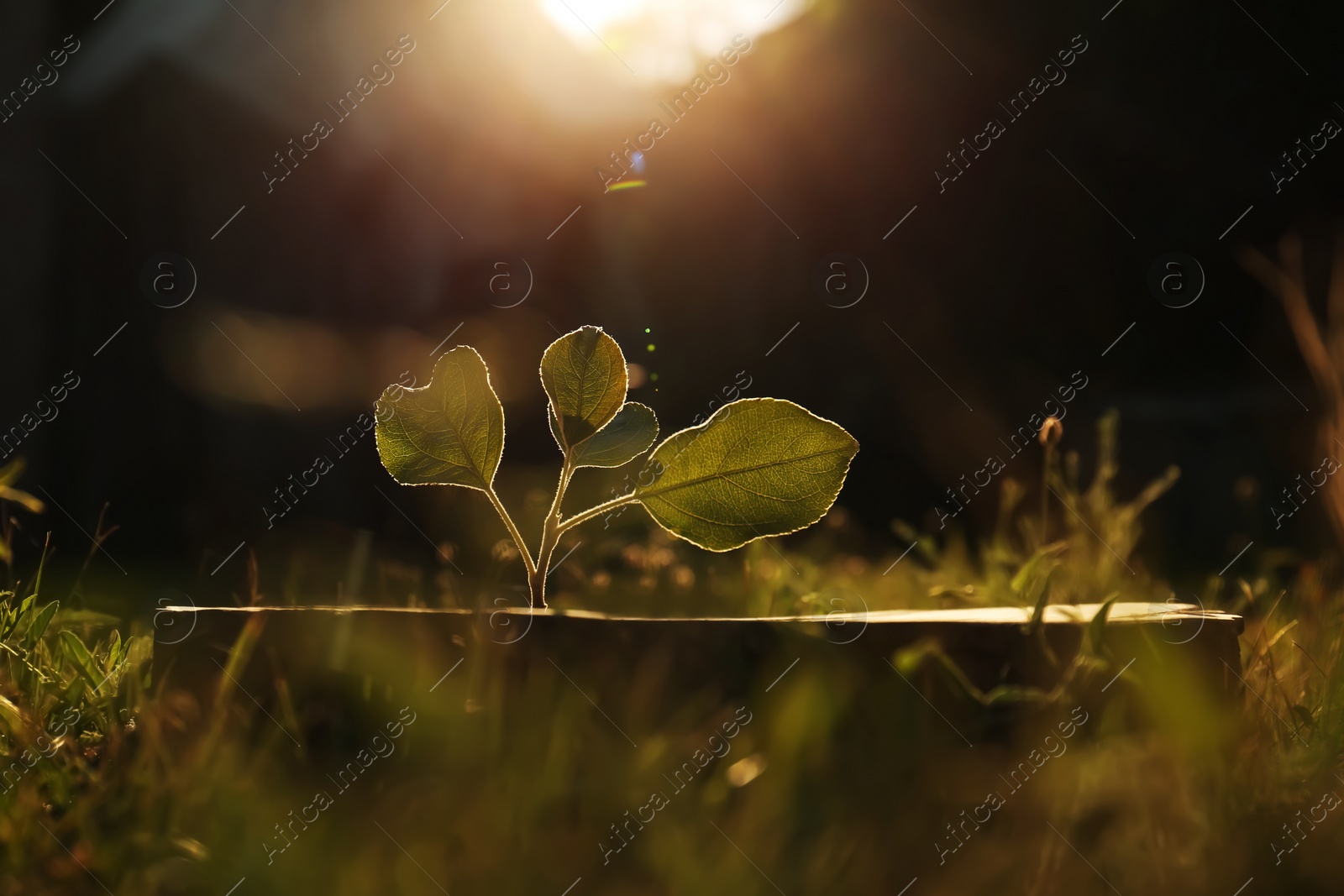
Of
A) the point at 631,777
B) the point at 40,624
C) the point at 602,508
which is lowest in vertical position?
the point at 631,777

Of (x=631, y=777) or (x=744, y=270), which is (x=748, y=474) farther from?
(x=744, y=270)

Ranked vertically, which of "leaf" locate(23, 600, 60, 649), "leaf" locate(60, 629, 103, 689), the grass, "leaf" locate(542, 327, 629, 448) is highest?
"leaf" locate(23, 600, 60, 649)

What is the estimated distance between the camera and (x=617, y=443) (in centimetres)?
74

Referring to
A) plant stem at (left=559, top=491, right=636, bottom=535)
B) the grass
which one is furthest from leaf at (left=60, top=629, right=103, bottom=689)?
plant stem at (left=559, top=491, right=636, bottom=535)

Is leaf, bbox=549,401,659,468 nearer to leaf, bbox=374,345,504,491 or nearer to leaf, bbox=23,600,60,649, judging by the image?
leaf, bbox=374,345,504,491

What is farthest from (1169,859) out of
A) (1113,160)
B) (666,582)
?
(1113,160)

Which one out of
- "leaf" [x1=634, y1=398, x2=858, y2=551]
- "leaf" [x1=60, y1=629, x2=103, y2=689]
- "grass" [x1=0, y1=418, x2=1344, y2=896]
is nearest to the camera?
"grass" [x1=0, y1=418, x2=1344, y2=896]

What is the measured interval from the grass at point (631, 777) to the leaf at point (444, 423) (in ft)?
0.43

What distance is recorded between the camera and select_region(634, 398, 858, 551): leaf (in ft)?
2.19

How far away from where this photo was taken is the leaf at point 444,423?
0.70 meters

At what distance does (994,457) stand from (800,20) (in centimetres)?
141

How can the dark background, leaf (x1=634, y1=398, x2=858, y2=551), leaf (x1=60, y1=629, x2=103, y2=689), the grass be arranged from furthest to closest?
the dark background
leaf (x1=60, y1=629, x2=103, y2=689)
leaf (x1=634, y1=398, x2=858, y2=551)
the grass

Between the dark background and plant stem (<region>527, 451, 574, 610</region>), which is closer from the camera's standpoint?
plant stem (<region>527, 451, 574, 610</region>)

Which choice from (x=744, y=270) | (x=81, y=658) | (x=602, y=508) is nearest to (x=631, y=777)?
(x=602, y=508)
